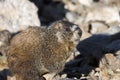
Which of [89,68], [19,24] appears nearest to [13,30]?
[19,24]

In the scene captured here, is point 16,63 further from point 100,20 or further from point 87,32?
point 100,20

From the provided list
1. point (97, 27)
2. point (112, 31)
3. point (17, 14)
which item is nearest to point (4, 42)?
point (112, 31)

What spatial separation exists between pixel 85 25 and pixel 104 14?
1.62 metres

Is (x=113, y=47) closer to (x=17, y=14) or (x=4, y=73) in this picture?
(x=4, y=73)

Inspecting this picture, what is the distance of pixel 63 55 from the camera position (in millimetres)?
10430

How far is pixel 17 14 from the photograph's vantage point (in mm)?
14992

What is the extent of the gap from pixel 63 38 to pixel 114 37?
3198 mm

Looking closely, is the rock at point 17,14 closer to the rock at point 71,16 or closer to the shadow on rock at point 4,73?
the rock at point 71,16

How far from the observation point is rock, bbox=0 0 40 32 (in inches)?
573

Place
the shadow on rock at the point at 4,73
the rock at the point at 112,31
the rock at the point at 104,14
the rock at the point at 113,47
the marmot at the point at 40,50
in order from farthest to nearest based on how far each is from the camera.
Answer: the rock at the point at 104,14, the rock at the point at 112,31, the rock at the point at 113,47, the shadow on rock at the point at 4,73, the marmot at the point at 40,50

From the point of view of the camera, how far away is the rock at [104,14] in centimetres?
1688

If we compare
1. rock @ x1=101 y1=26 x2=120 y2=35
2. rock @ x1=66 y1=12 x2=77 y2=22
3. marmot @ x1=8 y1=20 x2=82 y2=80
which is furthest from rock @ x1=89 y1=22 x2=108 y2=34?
marmot @ x1=8 y1=20 x2=82 y2=80

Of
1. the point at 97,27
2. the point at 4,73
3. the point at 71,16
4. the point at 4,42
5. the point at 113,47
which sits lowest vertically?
the point at 71,16

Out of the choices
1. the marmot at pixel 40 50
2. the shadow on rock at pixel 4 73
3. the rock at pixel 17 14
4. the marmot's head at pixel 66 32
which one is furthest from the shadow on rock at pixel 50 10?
the marmot at pixel 40 50
